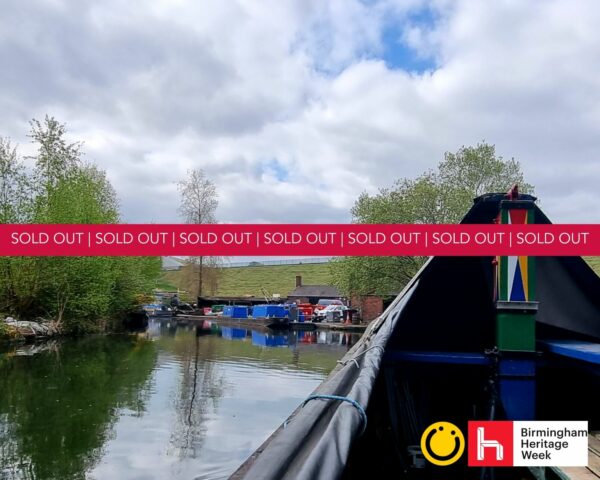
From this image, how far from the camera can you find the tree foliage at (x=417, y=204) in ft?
99.2

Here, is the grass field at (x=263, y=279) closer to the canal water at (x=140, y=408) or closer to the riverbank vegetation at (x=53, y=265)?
the riverbank vegetation at (x=53, y=265)

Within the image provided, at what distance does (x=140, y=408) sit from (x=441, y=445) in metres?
7.44

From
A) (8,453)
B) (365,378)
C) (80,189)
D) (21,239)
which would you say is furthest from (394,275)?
(365,378)

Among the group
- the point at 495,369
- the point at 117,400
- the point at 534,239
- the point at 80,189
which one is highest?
the point at 80,189

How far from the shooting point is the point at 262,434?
837 cm

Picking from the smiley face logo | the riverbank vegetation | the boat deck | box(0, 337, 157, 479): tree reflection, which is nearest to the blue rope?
the boat deck

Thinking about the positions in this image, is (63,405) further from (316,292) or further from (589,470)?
(316,292)

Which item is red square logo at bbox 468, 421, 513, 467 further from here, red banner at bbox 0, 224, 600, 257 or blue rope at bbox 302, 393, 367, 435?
blue rope at bbox 302, 393, 367, 435

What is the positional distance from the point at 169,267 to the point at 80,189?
148 feet

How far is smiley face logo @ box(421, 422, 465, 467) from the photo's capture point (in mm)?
4043

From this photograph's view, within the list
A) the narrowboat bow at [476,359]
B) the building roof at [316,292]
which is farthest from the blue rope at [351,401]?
the building roof at [316,292]

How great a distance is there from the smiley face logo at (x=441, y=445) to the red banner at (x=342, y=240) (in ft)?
5.00

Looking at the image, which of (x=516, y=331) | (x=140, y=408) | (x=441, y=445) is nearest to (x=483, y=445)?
(x=441, y=445)

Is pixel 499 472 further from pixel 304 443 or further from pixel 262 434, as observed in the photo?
pixel 262 434
